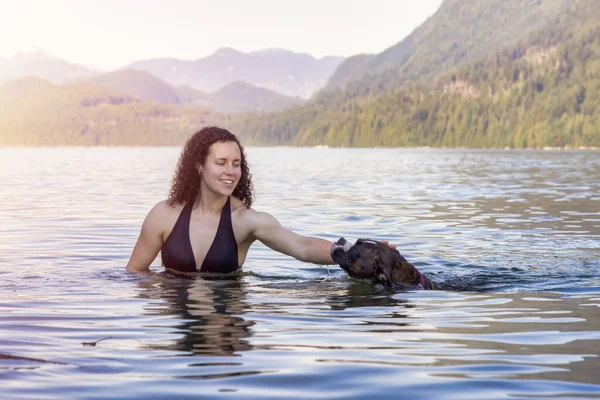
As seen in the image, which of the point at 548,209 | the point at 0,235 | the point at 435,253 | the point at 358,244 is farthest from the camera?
the point at 548,209

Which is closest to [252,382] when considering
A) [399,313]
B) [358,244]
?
[399,313]

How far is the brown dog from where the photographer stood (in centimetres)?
945

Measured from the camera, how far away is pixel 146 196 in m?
29.0

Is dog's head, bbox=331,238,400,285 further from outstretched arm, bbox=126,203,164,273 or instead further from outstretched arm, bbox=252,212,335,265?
outstretched arm, bbox=126,203,164,273

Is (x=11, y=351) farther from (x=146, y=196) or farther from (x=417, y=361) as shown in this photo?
(x=146, y=196)

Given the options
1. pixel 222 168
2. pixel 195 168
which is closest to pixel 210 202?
pixel 195 168

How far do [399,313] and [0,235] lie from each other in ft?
35.3

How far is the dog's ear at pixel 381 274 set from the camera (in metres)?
9.55

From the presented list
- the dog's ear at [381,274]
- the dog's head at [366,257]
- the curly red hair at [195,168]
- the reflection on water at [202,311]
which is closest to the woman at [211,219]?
the curly red hair at [195,168]

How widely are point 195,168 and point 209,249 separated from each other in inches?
38.2

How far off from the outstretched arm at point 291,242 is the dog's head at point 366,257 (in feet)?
0.61

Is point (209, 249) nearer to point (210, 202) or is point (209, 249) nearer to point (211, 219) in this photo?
point (211, 219)

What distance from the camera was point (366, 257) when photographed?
953 centimetres

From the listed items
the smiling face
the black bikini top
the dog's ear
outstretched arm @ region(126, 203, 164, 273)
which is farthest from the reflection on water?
the dog's ear
